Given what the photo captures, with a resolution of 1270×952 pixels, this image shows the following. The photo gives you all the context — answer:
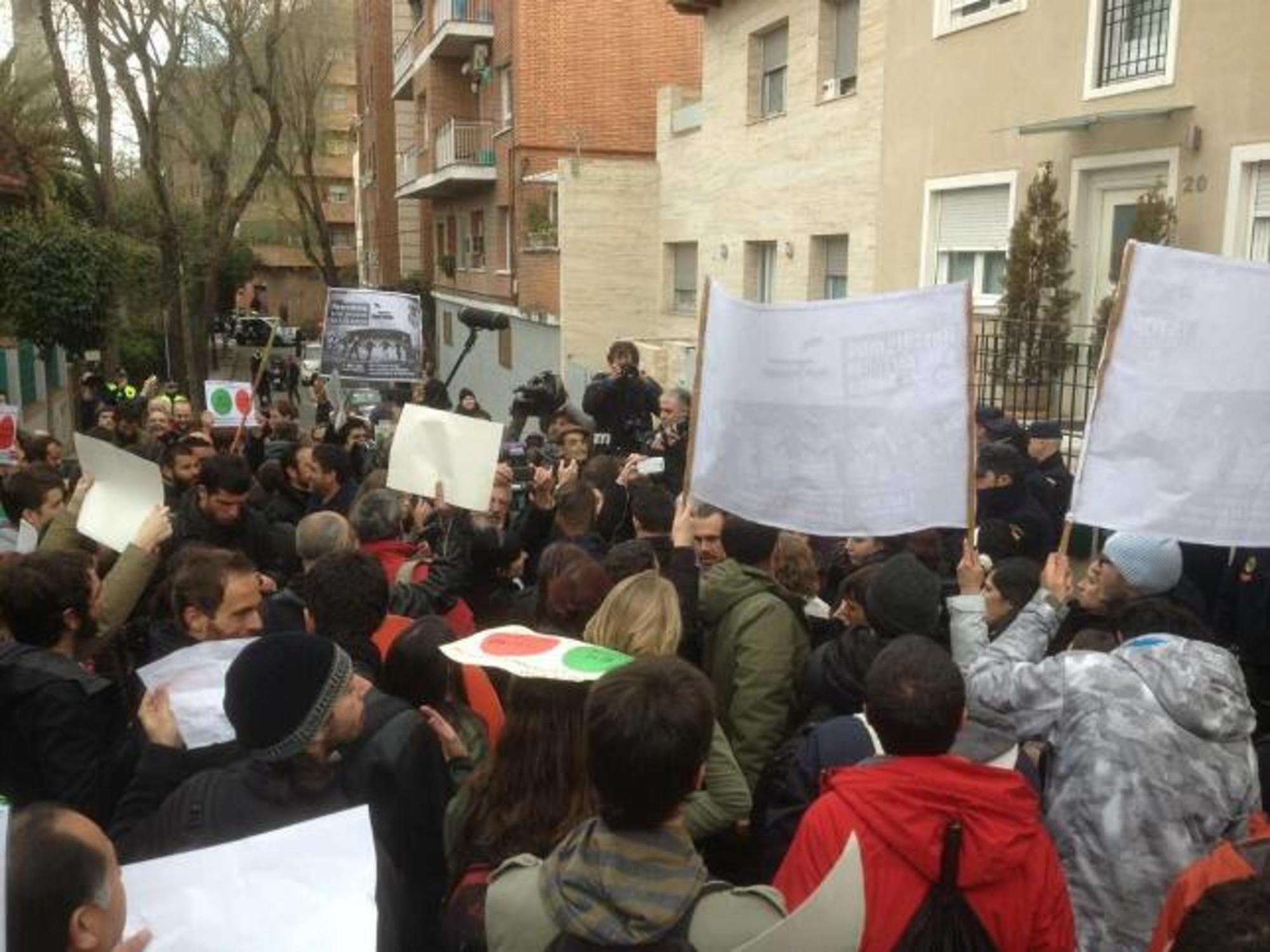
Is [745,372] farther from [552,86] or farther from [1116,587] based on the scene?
[552,86]

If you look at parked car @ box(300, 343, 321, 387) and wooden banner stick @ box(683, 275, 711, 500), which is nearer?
wooden banner stick @ box(683, 275, 711, 500)

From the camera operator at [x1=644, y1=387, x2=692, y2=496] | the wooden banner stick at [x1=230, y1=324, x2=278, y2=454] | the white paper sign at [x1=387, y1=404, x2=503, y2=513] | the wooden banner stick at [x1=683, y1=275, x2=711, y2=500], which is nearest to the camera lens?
the wooden banner stick at [x1=683, y1=275, x2=711, y2=500]

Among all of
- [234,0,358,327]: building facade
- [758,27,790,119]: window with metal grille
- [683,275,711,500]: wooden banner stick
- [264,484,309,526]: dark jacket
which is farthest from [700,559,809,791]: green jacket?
[234,0,358,327]: building facade

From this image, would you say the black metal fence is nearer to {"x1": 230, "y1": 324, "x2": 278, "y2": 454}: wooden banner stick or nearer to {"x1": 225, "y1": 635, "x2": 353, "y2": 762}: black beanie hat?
{"x1": 230, "y1": 324, "x2": 278, "y2": 454}: wooden banner stick

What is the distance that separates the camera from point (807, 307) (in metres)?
3.64

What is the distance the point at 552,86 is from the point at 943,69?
1125 centimetres

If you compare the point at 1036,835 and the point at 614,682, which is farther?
the point at 1036,835

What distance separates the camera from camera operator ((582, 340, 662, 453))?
24.7 ft

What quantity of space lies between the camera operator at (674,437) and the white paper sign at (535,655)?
143 inches

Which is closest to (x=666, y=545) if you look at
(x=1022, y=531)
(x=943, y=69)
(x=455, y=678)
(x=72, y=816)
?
(x=455, y=678)

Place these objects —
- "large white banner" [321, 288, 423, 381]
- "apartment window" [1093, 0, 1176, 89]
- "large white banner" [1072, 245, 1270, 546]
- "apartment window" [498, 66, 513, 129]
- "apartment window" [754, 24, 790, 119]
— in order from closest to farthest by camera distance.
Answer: "large white banner" [1072, 245, 1270, 546]
"apartment window" [1093, 0, 1176, 89]
"large white banner" [321, 288, 423, 381]
"apartment window" [754, 24, 790, 119]
"apartment window" [498, 66, 513, 129]

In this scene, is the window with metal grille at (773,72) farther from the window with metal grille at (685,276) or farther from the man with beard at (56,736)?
the man with beard at (56,736)

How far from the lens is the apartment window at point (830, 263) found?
1448 centimetres

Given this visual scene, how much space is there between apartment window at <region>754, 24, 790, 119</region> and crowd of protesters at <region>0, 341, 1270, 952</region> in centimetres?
1292
